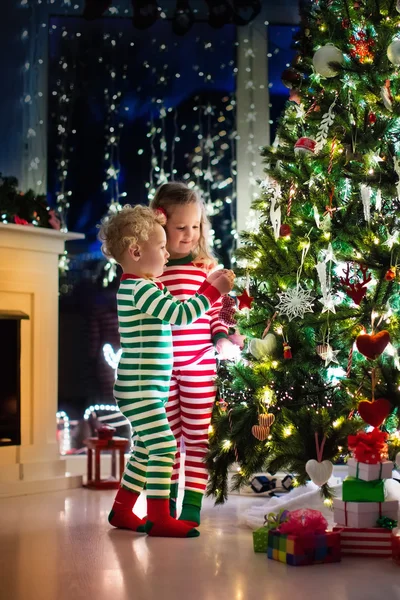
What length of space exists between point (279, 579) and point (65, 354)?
8.61 ft

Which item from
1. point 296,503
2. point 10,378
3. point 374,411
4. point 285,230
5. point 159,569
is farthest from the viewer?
point 10,378

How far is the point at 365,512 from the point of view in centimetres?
242

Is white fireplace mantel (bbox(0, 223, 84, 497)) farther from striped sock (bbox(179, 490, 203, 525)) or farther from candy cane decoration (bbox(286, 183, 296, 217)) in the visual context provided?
candy cane decoration (bbox(286, 183, 296, 217))

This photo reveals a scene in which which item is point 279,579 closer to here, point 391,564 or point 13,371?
point 391,564

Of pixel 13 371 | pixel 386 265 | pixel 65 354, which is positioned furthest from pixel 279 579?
pixel 65 354

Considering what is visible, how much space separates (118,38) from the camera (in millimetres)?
4629

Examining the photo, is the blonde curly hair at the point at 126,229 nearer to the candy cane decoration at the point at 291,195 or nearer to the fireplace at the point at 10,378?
the candy cane decoration at the point at 291,195

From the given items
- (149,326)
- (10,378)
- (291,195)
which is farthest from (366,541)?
(10,378)

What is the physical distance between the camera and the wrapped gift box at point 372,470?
2424 millimetres

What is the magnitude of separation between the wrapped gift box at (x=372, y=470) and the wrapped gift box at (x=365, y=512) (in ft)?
0.25

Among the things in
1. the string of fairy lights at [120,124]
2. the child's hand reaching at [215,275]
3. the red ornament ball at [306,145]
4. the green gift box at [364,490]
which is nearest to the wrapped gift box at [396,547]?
the green gift box at [364,490]

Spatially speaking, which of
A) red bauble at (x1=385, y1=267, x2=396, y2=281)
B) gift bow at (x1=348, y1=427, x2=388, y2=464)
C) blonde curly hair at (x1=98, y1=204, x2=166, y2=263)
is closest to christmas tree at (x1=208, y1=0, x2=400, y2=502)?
red bauble at (x1=385, y1=267, x2=396, y2=281)

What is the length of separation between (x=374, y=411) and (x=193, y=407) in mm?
702

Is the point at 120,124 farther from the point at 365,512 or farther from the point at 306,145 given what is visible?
the point at 365,512
